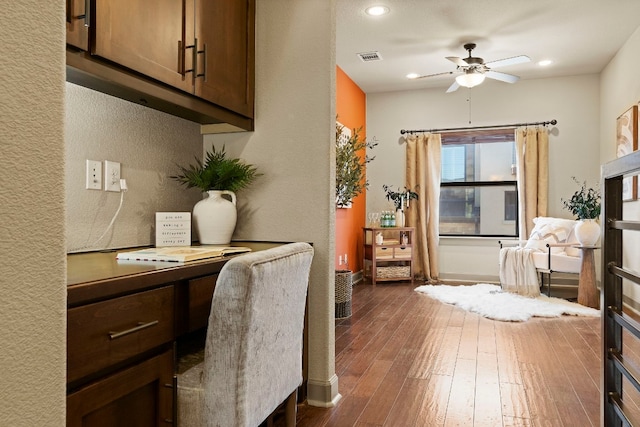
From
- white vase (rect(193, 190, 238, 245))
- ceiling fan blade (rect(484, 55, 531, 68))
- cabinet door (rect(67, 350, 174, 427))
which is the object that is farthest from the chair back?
ceiling fan blade (rect(484, 55, 531, 68))

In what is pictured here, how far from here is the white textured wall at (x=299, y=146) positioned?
227 cm

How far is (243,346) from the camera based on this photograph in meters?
1.33

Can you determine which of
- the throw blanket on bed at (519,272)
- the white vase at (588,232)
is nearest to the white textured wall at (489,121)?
the throw blanket on bed at (519,272)

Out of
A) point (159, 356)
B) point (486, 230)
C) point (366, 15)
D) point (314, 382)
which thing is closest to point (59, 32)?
point (159, 356)

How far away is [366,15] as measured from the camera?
411 cm

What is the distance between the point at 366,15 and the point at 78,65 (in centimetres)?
322

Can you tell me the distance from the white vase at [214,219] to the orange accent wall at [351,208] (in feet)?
10.8

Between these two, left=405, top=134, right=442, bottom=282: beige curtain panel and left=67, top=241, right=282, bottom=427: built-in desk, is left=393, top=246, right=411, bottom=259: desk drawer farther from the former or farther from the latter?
left=67, top=241, right=282, bottom=427: built-in desk

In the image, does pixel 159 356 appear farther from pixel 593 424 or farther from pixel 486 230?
pixel 486 230

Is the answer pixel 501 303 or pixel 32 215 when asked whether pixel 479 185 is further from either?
pixel 32 215

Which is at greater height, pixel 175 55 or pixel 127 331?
pixel 175 55

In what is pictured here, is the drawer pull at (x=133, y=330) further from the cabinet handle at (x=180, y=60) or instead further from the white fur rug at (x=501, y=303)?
the white fur rug at (x=501, y=303)

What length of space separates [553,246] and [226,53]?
4.31m

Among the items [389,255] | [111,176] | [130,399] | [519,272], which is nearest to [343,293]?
[389,255]
